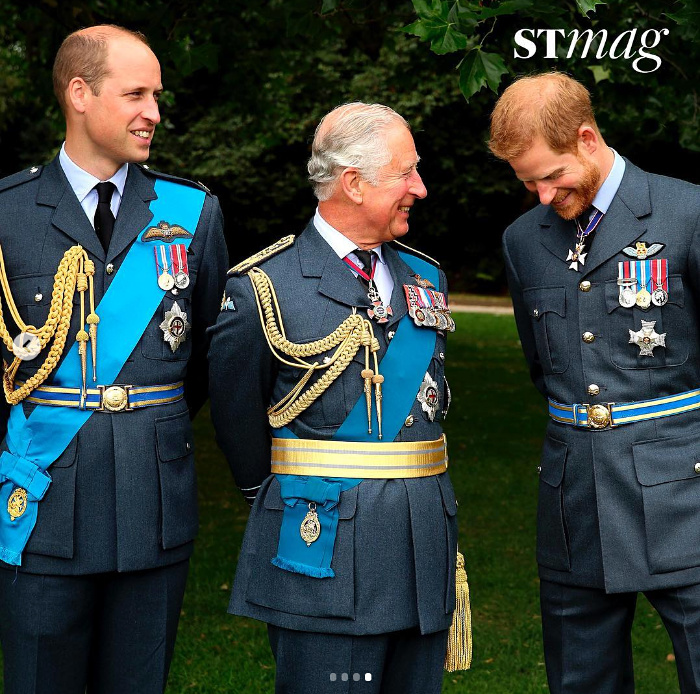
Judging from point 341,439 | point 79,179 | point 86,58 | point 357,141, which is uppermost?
point 86,58

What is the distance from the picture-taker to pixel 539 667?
5.35 metres

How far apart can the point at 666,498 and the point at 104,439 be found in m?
1.65

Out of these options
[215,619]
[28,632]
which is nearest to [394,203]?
[28,632]

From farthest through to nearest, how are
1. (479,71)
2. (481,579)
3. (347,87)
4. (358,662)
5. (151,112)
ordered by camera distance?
(347,87)
(481,579)
(479,71)
(151,112)
(358,662)

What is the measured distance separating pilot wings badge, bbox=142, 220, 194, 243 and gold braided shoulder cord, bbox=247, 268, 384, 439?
1.36 ft

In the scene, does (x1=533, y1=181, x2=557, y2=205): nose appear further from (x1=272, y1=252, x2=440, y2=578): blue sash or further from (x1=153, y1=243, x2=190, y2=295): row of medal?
(x1=153, y1=243, x2=190, y2=295): row of medal

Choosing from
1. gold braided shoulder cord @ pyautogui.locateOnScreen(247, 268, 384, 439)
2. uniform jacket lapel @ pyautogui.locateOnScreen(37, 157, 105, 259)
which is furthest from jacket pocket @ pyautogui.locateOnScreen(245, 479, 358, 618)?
uniform jacket lapel @ pyautogui.locateOnScreen(37, 157, 105, 259)

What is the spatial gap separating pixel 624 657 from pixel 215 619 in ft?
9.07

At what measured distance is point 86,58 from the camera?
11.3ft

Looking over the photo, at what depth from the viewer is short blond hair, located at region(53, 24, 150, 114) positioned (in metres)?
3.44

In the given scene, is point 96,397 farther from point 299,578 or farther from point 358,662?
point 358,662

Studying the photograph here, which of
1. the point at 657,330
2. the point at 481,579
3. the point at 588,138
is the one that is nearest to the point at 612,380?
the point at 657,330

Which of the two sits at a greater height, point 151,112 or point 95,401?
point 151,112

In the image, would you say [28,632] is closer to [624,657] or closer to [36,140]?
[624,657]
